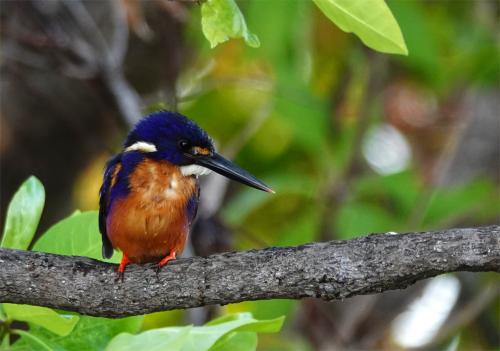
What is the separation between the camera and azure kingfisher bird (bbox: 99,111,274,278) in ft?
12.2

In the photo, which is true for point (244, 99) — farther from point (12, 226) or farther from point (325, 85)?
point (12, 226)

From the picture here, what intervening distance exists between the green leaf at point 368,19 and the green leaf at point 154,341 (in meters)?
0.84

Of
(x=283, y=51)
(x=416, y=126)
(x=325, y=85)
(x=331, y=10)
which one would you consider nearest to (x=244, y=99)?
(x=325, y=85)

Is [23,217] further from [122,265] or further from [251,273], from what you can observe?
[251,273]

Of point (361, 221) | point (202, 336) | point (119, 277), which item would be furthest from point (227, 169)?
point (361, 221)

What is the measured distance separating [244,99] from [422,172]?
50.7 inches

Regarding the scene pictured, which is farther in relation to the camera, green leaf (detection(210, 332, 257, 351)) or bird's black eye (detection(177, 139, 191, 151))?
bird's black eye (detection(177, 139, 191, 151))

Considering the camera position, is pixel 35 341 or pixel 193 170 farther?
pixel 193 170

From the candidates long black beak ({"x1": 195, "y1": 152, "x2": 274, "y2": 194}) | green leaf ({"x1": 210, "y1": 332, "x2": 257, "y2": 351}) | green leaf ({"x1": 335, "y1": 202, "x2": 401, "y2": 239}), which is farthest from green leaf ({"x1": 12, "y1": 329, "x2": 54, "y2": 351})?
green leaf ({"x1": 335, "y1": 202, "x2": 401, "y2": 239})

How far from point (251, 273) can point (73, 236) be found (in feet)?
2.15

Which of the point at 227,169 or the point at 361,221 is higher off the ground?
the point at 361,221

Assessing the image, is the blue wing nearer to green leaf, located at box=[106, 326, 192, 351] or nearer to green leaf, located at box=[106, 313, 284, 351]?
green leaf, located at box=[106, 313, 284, 351]

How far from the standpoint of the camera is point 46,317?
301 cm

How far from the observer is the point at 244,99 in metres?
7.18
